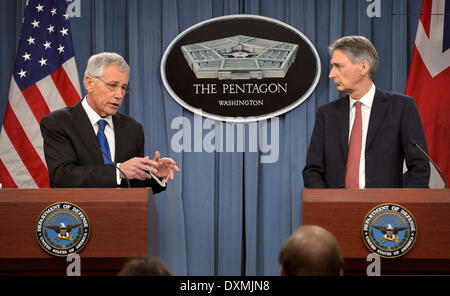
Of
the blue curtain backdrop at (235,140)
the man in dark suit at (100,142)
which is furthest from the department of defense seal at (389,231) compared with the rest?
the blue curtain backdrop at (235,140)

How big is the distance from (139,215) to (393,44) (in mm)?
2941

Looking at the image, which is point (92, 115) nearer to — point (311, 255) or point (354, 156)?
point (354, 156)

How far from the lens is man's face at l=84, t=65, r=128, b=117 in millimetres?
3684

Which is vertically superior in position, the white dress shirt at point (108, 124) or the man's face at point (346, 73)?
the man's face at point (346, 73)

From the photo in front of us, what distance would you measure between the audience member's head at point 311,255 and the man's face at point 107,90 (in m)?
2.26

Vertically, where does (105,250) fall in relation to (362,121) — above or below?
below

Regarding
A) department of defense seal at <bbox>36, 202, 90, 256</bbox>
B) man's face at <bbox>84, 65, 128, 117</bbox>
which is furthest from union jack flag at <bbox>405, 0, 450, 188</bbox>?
department of defense seal at <bbox>36, 202, 90, 256</bbox>

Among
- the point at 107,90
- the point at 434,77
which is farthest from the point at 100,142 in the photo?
the point at 434,77

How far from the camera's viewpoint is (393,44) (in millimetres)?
4945

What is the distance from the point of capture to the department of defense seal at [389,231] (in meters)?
2.69

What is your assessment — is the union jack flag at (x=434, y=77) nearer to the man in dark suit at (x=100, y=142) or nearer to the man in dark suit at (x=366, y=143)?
the man in dark suit at (x=366, y=143)
